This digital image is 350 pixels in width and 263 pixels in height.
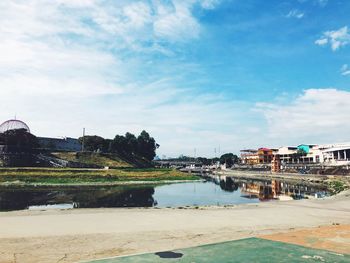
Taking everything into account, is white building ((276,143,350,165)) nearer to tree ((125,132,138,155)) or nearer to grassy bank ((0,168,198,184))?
tree ((125,132,138,155))

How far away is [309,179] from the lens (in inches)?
3433

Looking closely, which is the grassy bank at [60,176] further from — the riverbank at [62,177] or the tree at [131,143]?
the tree at [131,143]

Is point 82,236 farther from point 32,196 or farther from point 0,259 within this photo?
point 32,196

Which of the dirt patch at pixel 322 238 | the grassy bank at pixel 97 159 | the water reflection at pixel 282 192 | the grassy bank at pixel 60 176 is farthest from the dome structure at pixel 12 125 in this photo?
the dirt patch at pixel 322 238

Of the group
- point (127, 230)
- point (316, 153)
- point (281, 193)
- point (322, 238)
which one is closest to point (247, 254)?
point (322, 238)

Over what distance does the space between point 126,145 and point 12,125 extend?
44.2 meters

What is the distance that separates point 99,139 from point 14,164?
133ft

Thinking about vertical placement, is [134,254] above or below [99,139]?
below

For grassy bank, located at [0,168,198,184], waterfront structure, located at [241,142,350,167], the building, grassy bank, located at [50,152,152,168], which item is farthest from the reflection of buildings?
the building

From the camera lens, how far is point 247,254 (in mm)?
13297

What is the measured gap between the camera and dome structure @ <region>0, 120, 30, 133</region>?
104 m

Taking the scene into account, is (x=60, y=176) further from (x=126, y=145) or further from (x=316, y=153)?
(x=316, y=153)

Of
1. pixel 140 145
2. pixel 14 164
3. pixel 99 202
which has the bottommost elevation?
pixel 99 202

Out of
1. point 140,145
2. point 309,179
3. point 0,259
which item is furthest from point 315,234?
point 140,145
